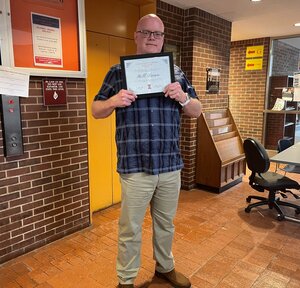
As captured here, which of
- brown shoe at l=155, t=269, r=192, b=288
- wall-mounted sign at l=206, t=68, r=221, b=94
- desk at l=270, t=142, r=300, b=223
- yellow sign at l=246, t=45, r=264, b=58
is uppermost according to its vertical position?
yellow sign at l=246, t=45, r=264, b=58

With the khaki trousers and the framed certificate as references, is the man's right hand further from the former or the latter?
the khaki trousers

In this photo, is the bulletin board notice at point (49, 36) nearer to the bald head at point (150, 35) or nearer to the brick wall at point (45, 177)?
the brick wall at point (45, 177)

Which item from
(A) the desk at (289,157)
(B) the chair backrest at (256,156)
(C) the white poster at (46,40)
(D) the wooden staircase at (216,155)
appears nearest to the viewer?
(C) the white poster at (46,40)

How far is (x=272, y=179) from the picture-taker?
3.26 m

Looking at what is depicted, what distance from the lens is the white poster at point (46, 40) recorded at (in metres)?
2.26

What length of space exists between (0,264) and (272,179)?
285 cm

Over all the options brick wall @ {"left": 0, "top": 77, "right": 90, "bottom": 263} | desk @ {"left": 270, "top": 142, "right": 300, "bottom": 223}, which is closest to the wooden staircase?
desk @ {"left": 270, "top": 142, "right": 300, "bottom": 223}

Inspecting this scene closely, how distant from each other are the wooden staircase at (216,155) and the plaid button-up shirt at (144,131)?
2265 millimetres

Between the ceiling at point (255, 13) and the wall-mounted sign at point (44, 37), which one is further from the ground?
the ceiling at point (255, 13)

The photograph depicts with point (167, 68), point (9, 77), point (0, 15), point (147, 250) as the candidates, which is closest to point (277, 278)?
point (147, 250)

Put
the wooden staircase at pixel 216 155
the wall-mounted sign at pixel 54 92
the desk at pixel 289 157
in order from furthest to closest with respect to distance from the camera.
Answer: the wooden staircase at pixel 216 155 < the desk at pixel 289 157 < the wall-mounted sign at pixel 54 92

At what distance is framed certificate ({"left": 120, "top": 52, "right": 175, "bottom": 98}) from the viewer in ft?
5.37

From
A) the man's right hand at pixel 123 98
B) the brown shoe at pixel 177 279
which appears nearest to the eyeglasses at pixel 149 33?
the man's right hand at pixel 123 98

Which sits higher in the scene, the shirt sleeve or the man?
the shirt sleeve
